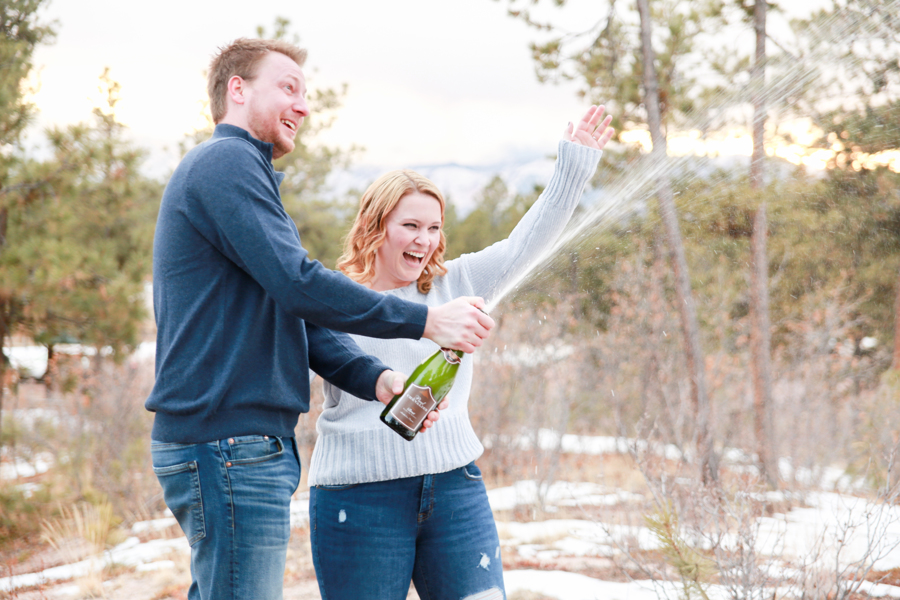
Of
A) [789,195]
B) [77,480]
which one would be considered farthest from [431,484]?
[789,195]

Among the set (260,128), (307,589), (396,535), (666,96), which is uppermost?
(666,96)

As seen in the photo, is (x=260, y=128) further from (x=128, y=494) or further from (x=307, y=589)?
(x=128, y=494)

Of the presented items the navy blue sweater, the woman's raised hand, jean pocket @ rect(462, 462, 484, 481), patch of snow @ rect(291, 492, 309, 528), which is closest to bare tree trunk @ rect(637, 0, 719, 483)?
patch of snow @ rect(291, 492, 309, 528)

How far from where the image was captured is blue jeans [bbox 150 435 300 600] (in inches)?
58.3

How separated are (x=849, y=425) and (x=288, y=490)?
709cm

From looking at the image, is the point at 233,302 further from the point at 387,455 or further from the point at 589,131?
the point at 589,131

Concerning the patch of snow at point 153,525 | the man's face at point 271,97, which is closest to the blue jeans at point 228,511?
the man's face at point 271,97

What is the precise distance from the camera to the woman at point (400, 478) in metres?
1.87

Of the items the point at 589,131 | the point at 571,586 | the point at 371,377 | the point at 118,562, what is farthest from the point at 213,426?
the point at 118,562

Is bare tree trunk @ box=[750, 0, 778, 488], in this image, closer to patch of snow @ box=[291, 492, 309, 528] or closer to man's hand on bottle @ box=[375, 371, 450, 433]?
patch of snow @ box=[291, 492, 309, 528]

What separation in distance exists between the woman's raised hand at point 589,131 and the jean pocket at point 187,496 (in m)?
1.73

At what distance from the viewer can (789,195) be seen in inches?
348

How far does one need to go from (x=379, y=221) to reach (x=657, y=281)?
6.71m

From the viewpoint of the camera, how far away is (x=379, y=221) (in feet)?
7.26
